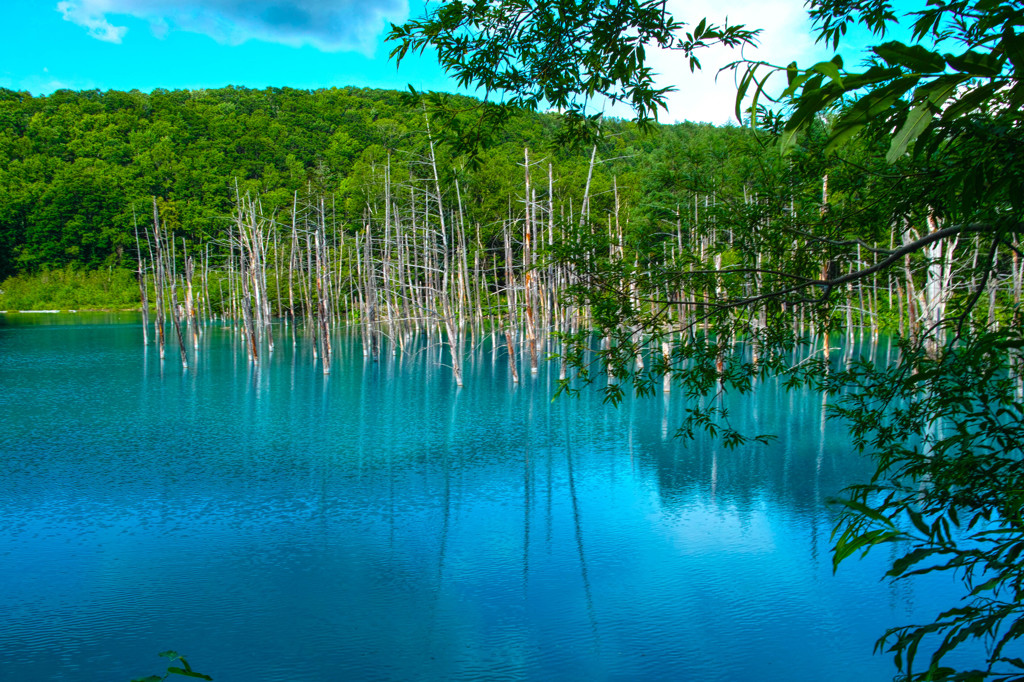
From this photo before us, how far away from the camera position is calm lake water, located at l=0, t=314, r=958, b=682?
25.6ft

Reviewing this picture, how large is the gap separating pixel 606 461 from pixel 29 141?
9562cm

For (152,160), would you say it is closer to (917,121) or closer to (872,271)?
(872,271)

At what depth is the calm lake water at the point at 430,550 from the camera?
7.80 m

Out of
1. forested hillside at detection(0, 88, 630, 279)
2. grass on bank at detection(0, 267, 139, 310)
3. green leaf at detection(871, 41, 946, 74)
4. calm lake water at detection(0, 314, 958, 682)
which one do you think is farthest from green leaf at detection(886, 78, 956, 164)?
grass on bank at detection(0, 267, 139, 310)


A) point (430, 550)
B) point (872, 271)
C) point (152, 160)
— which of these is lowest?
point (430, 550)

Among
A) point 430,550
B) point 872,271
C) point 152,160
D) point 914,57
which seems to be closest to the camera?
point 914,57

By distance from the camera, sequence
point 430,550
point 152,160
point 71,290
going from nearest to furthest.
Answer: point 430,550 < point 71,290 < point 152,160

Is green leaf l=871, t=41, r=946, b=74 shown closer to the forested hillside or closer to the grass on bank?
the forested hillside

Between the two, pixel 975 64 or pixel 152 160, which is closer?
pixel 975 64

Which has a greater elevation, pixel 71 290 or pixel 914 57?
pixel 71 290

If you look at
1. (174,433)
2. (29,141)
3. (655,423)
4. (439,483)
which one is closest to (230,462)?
(174,433)

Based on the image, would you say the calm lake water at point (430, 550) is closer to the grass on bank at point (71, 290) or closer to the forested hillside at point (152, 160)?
the forested hillside at point (152, 160)

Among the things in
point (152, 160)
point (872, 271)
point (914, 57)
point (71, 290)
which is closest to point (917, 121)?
point (914, 57)

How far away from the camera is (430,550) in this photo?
10.5 meters
